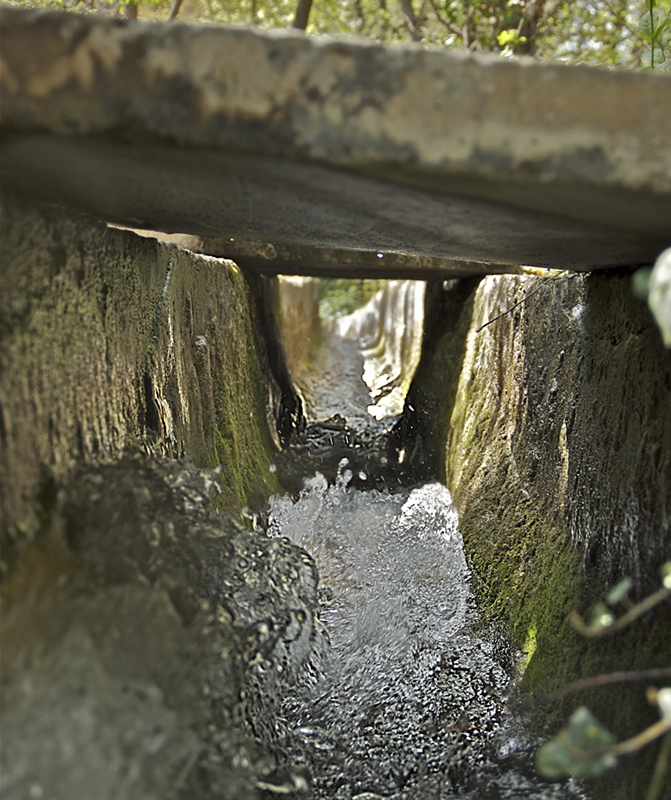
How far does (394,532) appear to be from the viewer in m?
3.53

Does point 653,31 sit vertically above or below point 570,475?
above

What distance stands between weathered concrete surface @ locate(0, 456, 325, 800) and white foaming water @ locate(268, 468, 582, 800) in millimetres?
193

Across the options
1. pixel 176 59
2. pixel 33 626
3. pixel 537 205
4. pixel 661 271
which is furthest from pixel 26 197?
pixel 661 271

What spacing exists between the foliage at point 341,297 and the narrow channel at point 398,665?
9.85 m

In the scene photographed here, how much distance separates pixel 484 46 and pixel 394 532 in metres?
5.21

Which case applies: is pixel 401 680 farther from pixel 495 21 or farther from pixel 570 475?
pixel 495 21

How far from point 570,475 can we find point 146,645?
4.69ft

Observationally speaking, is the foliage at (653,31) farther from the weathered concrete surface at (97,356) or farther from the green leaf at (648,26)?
the weathered concrete surface at (97,356)

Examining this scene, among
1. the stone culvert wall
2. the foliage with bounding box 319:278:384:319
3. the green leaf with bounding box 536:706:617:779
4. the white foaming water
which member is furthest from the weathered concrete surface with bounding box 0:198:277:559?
the foliage with bounding box 319:278:384:319

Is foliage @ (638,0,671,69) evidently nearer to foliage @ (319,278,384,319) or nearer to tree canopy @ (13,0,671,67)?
tree canopy @ (13,0,671,67)

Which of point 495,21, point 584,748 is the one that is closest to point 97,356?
point 584,748

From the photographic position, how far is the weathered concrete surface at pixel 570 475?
5.22 ft

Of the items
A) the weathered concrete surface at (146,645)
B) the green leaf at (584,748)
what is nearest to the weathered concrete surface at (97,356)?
the weathered concrete surface at (146,645)

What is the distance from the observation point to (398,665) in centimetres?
230
